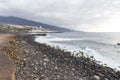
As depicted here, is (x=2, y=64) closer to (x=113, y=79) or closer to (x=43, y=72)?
(x=43, y=72)

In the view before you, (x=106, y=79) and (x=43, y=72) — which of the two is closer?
(x=43, y=72)

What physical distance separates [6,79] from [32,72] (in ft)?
7.59

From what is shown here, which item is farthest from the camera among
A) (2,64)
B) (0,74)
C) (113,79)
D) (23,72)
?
(113,79)

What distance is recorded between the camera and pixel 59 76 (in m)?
9.88

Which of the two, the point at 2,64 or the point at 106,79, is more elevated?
the point at 2,64

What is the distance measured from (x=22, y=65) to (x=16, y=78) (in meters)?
2.47

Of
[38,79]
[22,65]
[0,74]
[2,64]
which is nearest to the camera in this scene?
[0,74]

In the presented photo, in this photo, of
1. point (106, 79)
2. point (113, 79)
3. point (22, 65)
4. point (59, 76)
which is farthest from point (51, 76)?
point (113, 79)

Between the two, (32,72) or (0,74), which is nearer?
(0,74)

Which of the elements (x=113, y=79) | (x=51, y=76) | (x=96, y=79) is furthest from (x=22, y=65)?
(x=113, y=79)

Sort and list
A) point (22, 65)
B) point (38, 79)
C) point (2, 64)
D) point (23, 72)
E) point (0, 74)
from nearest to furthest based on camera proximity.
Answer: point (0, 74)
point (38, 79)
point (23, 72)
point (2, 64)
point (22, 65)

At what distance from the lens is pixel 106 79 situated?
11156 millimetres

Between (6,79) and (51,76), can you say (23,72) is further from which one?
(6,79)

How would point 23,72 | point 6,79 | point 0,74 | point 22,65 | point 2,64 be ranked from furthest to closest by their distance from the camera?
1. point 22,65
2. point 2,64
3. point 23,72
4. point 0,74
5. point 6,79
